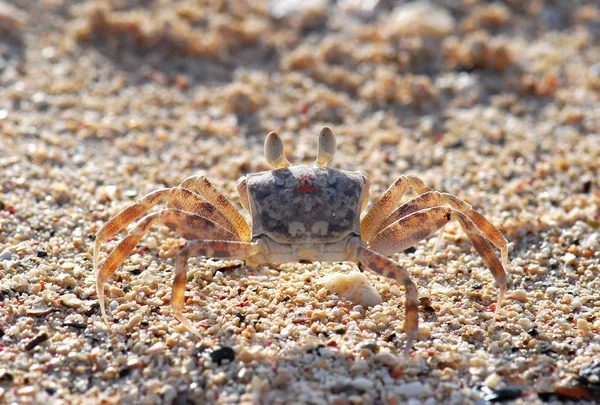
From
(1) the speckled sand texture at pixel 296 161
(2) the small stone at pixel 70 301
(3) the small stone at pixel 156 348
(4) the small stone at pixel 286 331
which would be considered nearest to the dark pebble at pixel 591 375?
(1) the speckled sand texture at pixel 296 161

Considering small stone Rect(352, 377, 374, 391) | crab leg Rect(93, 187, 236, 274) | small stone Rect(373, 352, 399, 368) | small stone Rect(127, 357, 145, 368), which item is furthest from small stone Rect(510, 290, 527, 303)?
small stone Rect(127, 357, 145, 368)

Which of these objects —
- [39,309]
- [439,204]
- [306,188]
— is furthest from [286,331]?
[39,309]

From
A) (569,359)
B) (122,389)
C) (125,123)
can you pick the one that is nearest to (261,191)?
(122,389)

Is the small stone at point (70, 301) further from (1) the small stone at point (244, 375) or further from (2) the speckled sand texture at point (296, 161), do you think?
(1) the small stone at point (244, 375)

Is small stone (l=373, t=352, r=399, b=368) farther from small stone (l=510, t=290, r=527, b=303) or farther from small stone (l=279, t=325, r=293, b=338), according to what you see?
small stone (l=510, t=290, r=527, b=303)

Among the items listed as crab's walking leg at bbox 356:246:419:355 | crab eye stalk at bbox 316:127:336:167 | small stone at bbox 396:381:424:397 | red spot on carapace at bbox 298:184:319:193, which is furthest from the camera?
crab eye stalk at bbox 316:127:336:167

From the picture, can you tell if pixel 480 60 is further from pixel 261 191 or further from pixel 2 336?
pixel 2 336
